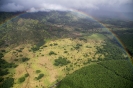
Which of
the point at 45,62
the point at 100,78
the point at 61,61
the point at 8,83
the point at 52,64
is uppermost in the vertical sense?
the point at 100,78

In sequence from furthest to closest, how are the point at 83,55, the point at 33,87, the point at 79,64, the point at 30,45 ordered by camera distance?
the point at 30,45 < the point at 83,55 < the point at 79,64 < the point at 33,87

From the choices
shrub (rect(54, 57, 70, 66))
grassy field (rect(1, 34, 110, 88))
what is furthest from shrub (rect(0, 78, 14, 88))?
shrub (rect(54, 57, 70, 66))

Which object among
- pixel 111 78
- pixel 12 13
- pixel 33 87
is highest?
pixel 12 13

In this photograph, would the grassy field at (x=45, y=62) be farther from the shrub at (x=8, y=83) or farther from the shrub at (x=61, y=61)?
the shrub at (x=61, y=61)

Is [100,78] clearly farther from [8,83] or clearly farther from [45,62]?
[8,83]

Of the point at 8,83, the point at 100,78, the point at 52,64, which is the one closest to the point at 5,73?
the point at 8,83

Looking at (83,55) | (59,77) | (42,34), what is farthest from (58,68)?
(42,34)

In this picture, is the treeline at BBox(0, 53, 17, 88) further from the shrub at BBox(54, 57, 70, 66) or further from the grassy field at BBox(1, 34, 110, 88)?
the shrub at BBox(54, 57, 70, 66)

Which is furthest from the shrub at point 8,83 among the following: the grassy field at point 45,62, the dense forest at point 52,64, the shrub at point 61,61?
the shrub at point 61,61

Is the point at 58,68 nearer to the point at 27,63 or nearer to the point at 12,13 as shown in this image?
the point at 27,63

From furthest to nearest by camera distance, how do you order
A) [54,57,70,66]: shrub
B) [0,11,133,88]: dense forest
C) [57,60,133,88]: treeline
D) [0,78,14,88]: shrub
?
[54,57,70,66]: shrub < [0,11,133,88]: dense forest < [0,78,14,88]: shrub < [57,60,133,88]: treeline

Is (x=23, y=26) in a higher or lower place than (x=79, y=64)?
higher
